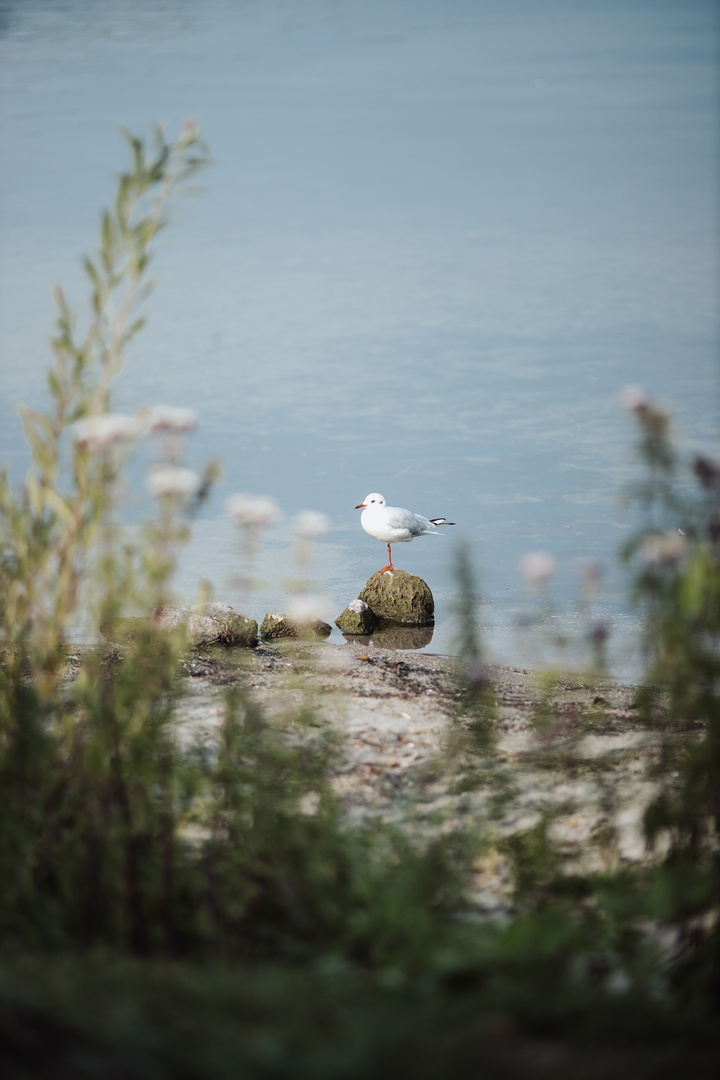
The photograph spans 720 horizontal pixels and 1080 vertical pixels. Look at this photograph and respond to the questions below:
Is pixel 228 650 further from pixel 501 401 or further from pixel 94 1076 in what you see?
pixel 501 401

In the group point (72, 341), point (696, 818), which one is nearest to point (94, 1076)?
point (696, 818)

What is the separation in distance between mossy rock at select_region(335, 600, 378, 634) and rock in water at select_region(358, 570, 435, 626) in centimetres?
11

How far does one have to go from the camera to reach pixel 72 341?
2648mm

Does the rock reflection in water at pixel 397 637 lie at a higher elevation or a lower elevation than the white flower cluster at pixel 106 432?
lower

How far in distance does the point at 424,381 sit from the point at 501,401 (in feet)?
5.18

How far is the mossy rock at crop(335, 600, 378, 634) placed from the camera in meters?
8.27

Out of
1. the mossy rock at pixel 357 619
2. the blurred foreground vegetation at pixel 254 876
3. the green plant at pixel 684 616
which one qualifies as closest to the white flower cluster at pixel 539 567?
the blurred foreground vegetation at pixel 254 876

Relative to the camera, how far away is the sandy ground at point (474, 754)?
2.66m

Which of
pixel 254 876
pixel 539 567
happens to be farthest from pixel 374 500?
pixel 254 876

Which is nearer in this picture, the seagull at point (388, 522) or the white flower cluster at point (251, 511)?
the white flower cluster at point (251, 511)

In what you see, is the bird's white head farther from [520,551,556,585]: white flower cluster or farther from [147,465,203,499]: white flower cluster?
[147,465,203,499]: white flower cluster

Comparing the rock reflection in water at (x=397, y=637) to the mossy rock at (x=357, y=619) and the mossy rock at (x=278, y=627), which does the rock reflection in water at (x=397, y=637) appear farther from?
the mossy rock at (x=278, y=627)

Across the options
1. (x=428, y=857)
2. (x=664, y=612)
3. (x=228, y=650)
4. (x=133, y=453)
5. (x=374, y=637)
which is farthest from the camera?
(x=374, y=637)

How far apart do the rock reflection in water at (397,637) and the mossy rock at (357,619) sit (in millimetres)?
52
